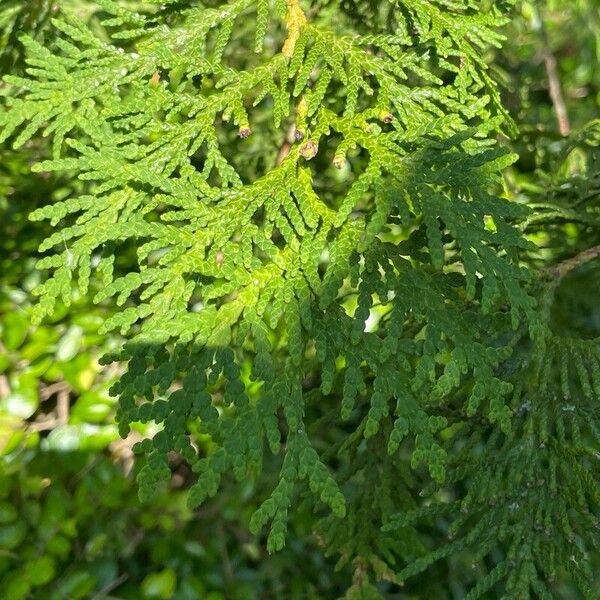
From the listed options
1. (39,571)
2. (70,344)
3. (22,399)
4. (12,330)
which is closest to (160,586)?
(39,571)

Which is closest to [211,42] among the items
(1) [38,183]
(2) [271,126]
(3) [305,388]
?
(2) [271,126]

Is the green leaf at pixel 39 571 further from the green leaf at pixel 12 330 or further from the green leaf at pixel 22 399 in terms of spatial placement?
the green leaf at pixel 12 330

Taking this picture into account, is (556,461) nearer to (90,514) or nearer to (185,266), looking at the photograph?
(185,266)

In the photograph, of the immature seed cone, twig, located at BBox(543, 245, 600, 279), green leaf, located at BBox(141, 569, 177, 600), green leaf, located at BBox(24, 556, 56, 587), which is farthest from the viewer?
green leaf, located at BBox(141, 569, 177, 600)

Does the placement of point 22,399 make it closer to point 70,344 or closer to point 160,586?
point 70,344

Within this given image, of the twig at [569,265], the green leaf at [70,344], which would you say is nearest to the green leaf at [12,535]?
the green leaf at [70,344]

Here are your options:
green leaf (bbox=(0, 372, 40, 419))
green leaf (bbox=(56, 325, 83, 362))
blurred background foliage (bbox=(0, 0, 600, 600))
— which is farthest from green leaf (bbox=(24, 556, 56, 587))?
green leaf (bbox=(56, 325, 83, 362))

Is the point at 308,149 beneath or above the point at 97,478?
above

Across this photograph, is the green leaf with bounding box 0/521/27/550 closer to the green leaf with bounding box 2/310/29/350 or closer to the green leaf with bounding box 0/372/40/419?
the green leaf with bounding box 0/372/40/419
